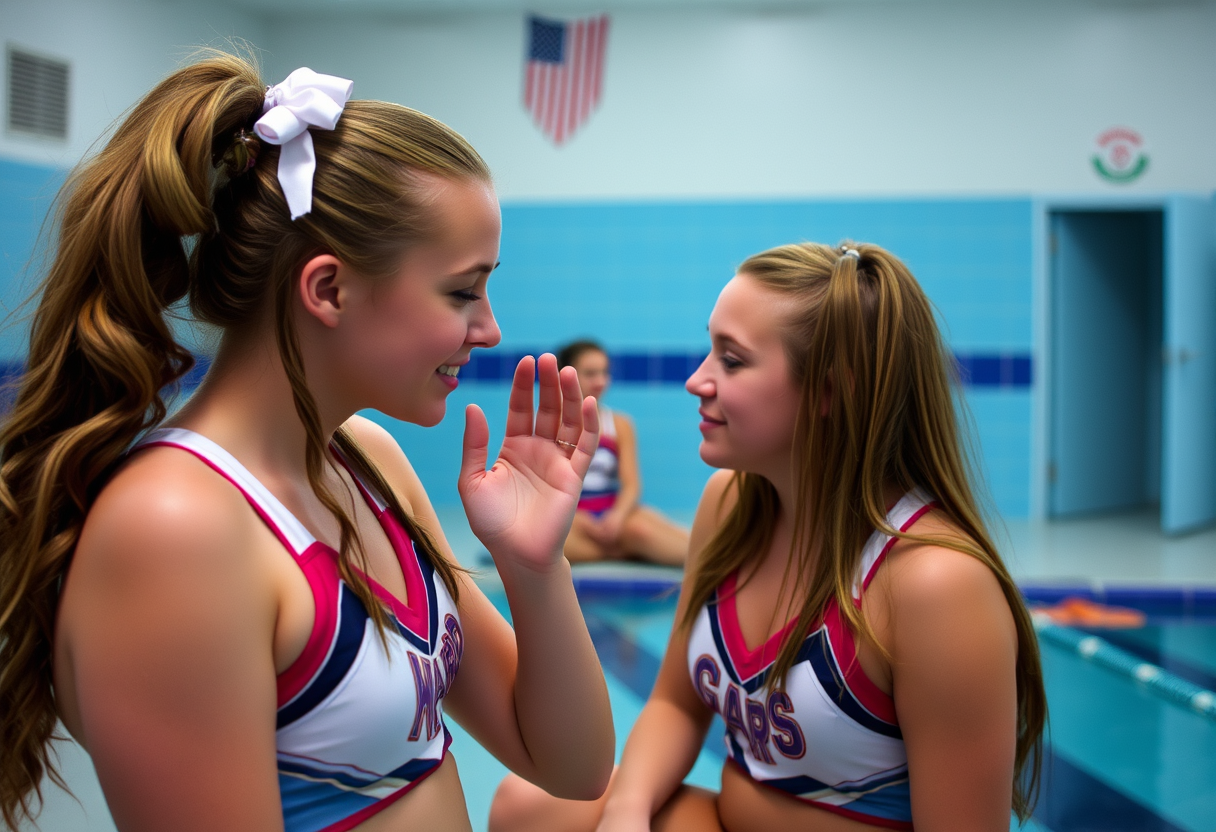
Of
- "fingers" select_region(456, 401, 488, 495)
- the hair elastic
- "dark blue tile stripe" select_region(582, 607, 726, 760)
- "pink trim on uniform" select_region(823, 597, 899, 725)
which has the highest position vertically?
the hair elastic

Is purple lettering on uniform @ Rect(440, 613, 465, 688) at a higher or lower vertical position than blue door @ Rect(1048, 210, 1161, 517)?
lower

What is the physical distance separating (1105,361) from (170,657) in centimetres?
862

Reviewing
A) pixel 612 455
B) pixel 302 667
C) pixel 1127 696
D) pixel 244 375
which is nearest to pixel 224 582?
pixel 302 667

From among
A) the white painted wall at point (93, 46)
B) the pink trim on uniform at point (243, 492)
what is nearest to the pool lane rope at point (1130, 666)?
the pink trim on uniform at point (243, 492)

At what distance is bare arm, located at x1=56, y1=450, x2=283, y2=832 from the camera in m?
0.97

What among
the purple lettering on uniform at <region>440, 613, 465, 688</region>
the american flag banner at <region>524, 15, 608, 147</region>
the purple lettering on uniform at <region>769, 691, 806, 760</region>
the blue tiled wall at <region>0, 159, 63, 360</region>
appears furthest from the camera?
the american flag banner at <region>524, 15, 608, 147</region>

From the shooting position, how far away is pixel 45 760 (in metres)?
1.17

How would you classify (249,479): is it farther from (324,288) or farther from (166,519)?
(324,288)

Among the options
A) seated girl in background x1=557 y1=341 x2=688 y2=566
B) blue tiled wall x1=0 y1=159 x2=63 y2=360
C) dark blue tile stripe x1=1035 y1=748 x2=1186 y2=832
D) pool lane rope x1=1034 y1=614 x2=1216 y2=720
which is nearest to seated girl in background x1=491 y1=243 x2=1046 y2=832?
dark blue tile stripe x1=1035 y1=748 x2=1186 y2=832

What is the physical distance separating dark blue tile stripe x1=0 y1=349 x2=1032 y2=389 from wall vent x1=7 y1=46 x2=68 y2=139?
3.27 metres

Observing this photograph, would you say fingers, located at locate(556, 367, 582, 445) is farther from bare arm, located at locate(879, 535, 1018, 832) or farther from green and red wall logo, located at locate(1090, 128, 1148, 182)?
green and red wall logo, located at locate(1090, 128, 1148, 182)

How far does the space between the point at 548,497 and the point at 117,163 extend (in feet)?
2.08

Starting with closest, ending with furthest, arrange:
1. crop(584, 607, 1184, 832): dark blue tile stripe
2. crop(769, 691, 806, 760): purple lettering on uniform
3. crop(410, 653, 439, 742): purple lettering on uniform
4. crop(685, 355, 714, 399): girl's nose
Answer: crop(410, 653, 439, 742): purple lettering on uniform, crop(769, 691, 806, 760): purple lettering on uniform, crop(685, 355, 714, 399): girl's nose, crop(584, 607, 1184, 832): dark blue tile stripe

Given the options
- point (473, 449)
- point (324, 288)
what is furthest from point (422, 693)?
point (324, 288)
